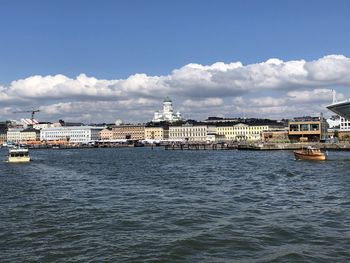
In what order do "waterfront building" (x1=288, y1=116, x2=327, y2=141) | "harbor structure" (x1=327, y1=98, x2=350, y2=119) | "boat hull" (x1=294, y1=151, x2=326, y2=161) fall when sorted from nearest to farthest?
"boat hull" (x1=294, y1=151, x2=326, y2=161), "harbor structure" (x1=327, y1=98, x2=350, y2=119), "waterfront building" (x1=288, y1=116, x2=327, y2=141)

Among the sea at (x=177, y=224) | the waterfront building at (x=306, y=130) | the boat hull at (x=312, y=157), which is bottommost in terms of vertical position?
the sea at (x=177, y=224)

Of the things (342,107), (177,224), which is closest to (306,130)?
(342,107)

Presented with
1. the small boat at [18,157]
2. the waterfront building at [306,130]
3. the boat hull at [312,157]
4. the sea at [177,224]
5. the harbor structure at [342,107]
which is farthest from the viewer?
the waterfront building at [306,130]

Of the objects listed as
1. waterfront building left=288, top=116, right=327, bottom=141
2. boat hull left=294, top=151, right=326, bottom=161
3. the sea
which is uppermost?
waterfront building left=288, top=116, right=327, bottom=141

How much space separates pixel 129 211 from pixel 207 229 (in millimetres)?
5088

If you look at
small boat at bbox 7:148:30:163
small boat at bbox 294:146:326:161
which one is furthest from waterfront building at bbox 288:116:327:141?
small boat at bbox 7:148:30:163

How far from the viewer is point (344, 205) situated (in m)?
21.9

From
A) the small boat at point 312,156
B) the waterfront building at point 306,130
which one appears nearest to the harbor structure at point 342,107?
the small boat at point 312,156

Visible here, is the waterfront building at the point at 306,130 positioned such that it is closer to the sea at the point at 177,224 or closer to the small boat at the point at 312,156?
the small boat at the point at 312,156

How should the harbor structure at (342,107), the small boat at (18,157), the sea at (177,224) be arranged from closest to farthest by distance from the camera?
the sea at (177,224) → the small boat at (18,157) → the harbor structure at (342,107)

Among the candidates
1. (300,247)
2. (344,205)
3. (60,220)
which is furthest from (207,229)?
(344,205)

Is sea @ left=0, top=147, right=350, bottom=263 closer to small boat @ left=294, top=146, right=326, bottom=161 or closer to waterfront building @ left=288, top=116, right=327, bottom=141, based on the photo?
small boat @ left=294, top=146, right=326, bottom=161

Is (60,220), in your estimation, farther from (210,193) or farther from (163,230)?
(210,193)

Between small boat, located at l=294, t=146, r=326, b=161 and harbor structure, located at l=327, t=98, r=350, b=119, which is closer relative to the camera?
small boat, located at l=294, t=146, r=326, b=161
